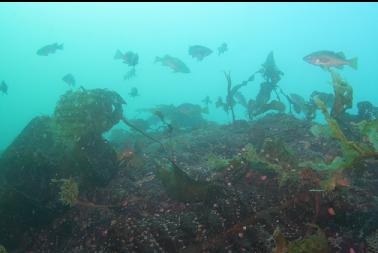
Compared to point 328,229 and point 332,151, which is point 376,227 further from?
point 332,151

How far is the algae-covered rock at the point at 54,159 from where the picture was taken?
597 cm

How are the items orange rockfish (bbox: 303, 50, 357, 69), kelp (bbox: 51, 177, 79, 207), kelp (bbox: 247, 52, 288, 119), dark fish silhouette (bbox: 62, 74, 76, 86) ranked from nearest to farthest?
kelp (bbox: 51, 177, 79, 207)
orange rockfish (bbox: 303, 50, 357, 69)
kelp (bbox: 247, 52, 288, 119)
dark fish silhouette (bbox: 62, 74, 76, 86)

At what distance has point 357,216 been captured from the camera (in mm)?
4672

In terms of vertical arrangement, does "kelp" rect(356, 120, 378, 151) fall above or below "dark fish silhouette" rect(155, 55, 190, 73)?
below

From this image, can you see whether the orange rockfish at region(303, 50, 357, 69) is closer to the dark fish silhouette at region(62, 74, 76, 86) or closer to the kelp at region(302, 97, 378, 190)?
the kelp at region(302, 97, 378, 190)

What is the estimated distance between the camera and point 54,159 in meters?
6.66

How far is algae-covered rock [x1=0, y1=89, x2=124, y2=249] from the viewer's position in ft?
19.6

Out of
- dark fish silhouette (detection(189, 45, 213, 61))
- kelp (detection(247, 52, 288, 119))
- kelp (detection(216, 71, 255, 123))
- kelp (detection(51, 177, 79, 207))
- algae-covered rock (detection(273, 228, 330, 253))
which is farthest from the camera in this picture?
dark fish silhouette (detection(189, 45, 213, 61))

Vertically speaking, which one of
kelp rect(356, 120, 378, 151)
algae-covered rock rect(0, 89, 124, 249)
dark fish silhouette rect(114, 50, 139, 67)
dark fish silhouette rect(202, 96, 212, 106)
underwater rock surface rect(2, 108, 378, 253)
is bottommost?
underwater rock surface rect(2, 108, 378, 253)

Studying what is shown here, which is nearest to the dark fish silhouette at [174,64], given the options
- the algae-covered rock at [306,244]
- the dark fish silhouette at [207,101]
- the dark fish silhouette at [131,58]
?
the dark fish silhouette at [131,58]

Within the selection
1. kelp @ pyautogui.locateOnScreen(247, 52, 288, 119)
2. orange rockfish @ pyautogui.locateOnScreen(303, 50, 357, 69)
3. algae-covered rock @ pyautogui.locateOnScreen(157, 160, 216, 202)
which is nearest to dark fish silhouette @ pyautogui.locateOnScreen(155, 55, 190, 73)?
kelp @ pyautogui.locateOnScreen(247, 52, 288, 119)

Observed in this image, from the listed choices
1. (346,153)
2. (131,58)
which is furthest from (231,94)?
(346,153)

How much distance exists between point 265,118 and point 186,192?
6.20m

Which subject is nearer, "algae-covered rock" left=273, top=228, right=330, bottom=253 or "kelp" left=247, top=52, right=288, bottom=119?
"algae-covered rock" left=273, top=228, right=330, bottom=253
